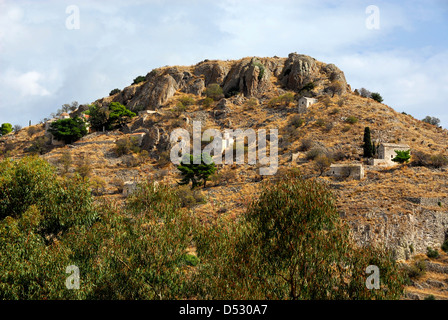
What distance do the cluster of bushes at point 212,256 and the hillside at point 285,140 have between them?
12399 millimetres

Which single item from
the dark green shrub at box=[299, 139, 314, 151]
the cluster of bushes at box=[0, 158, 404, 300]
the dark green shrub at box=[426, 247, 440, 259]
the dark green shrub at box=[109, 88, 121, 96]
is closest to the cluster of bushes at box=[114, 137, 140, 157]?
the dark green shrub at box=[299, 139, 314, 151]

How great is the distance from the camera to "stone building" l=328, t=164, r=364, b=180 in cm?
4531

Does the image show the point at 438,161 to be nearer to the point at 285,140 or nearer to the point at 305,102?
the point at 285,140

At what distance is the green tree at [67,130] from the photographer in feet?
230

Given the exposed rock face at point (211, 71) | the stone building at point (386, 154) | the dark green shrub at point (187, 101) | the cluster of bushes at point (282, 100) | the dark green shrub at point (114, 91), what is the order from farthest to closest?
the dark green shrub at point (114, 91) < the exposed rock face at point (211, 71) < the dark green shrub at point (187, 101) < the cluster of bushes at point (282, 100) < the stone building at point (386, 154)

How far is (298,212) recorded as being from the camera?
1686cm

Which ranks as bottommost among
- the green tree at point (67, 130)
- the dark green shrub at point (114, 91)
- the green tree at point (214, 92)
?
the green tree at point (67, 130)

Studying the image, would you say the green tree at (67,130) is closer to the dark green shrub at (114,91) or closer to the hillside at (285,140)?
the hillside at (285,140)

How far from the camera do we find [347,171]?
46219mm

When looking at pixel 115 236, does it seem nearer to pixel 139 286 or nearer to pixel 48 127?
pixel 139 286

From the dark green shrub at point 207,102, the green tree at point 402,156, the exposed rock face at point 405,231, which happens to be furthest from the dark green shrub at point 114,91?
the exposed rock face at point 405,231

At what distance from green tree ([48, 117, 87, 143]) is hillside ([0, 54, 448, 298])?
6.17 ft

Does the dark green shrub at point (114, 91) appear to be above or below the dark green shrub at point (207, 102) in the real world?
above

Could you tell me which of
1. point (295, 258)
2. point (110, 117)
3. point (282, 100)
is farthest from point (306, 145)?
point (295, 258)
